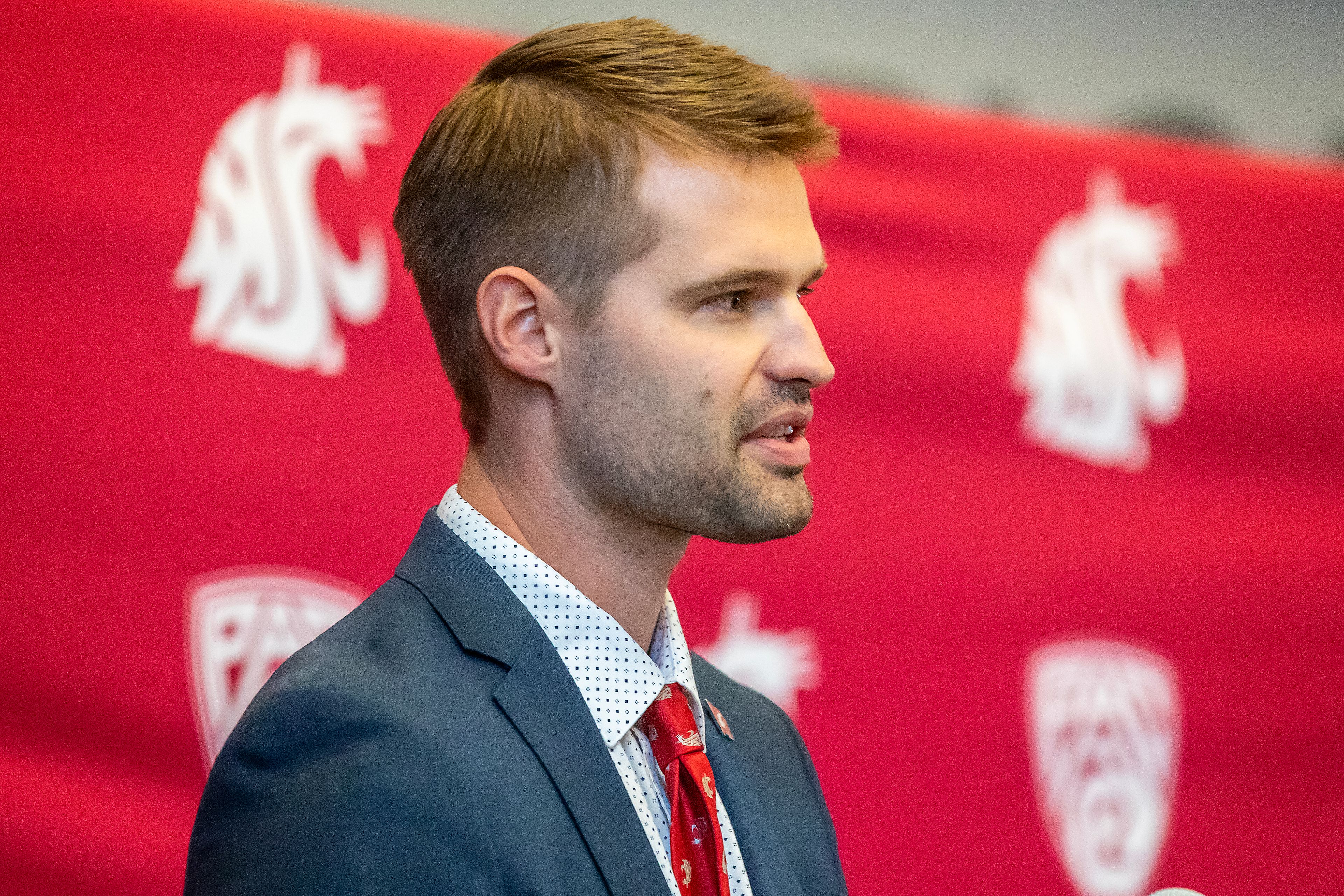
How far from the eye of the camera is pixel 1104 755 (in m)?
1.99

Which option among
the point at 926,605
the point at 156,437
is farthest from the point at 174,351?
the point at 926,605

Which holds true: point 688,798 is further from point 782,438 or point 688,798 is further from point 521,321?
point 521,321

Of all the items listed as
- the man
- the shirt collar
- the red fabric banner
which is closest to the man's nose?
the man

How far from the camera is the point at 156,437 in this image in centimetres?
169

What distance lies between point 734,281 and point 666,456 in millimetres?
161

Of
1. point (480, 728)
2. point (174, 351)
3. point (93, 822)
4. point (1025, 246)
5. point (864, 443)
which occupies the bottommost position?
point (93, 822)

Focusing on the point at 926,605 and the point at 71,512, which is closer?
the point at 71,512

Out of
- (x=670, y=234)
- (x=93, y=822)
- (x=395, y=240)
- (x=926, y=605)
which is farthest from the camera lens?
(x=926, y=605)

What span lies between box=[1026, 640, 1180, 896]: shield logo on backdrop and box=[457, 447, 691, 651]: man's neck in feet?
3.54

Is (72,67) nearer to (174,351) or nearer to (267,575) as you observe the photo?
(174,351)

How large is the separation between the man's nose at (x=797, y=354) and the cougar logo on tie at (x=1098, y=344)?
39.2 inches

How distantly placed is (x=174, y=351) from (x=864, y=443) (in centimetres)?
103

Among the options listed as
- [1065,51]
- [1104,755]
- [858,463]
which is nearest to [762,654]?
[858,463]

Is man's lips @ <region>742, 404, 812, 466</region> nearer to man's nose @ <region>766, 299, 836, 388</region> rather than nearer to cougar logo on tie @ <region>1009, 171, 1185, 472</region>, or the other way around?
man's nose @ <region>766, 299, 836, 388</region>
